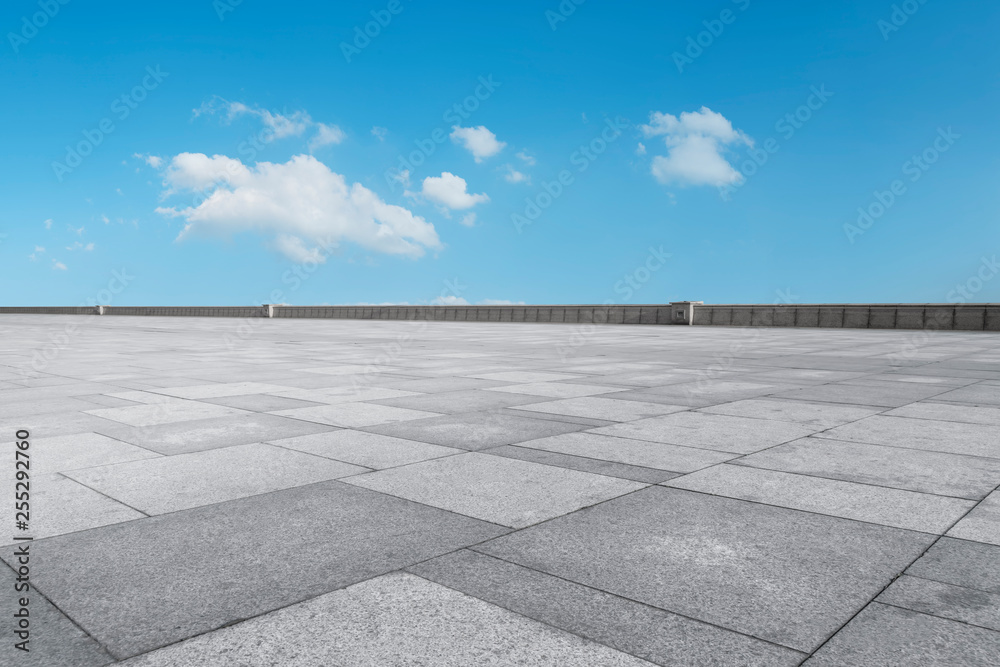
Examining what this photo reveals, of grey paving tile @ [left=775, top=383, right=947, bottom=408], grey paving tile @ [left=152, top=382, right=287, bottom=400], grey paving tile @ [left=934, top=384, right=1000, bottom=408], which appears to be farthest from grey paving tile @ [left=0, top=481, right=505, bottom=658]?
grey paving tile @ [left=934, top=384, right=1000, bottom=408]

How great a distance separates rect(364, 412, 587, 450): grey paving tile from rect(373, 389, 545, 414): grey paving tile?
1.41 feet

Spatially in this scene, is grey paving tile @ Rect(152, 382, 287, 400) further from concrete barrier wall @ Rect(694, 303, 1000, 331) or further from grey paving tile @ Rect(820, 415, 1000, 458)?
concrete barrier wall @ Rect(694, 303, 1000, 331)

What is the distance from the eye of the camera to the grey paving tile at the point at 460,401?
23.4 ft

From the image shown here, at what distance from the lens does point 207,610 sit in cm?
256

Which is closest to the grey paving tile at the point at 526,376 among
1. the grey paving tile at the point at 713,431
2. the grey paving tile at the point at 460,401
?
the grey paving tile at the point at 460,401

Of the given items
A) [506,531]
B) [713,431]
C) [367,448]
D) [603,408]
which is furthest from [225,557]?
[603,408]

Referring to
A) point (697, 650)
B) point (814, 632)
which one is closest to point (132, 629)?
point (697, 650)

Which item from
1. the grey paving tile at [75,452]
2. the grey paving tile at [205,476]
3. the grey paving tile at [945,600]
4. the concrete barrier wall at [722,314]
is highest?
the concrete barrier wall at [722,314]

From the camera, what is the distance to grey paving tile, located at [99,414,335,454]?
214 inches

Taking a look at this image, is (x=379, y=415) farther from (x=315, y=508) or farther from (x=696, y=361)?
(x=696, y=361)

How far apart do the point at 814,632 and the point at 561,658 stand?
3.03 feet

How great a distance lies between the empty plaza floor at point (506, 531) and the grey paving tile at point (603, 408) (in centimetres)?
6

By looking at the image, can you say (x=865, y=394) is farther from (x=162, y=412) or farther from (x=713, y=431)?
(x=162, y=412)

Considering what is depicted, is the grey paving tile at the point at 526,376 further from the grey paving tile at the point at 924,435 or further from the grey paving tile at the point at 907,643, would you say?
the grey paving tile at the point at 907,643
